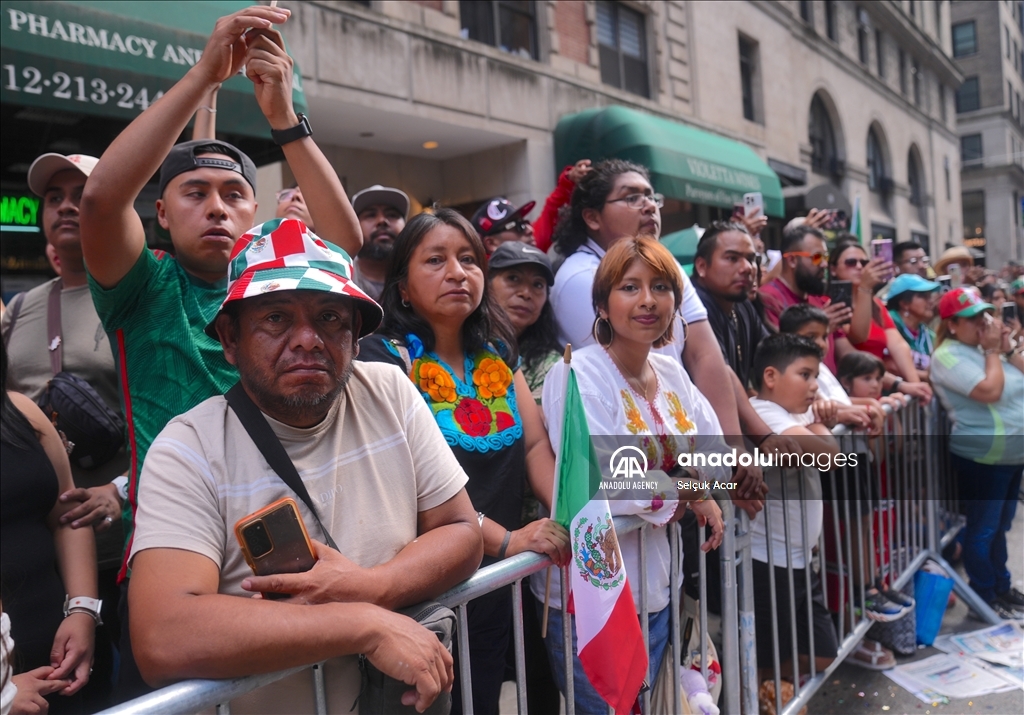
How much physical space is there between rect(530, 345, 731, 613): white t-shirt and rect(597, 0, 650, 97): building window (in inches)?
441

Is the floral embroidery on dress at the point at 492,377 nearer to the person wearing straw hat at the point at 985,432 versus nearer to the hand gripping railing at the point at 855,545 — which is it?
the hand gripping railing at the point at 855,545

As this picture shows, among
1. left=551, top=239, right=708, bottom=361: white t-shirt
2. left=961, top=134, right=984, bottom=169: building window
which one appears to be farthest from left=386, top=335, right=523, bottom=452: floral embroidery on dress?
left=961, top=134, right=984, bottom=169: building window

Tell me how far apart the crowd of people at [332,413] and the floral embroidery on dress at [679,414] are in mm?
13

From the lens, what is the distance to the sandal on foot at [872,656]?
3.88m

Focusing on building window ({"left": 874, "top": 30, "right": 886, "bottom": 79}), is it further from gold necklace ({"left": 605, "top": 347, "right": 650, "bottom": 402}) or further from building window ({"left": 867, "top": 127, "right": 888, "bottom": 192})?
gold necklace ({"left": 605, "top": 347, "right": 650, "bottom": 402})

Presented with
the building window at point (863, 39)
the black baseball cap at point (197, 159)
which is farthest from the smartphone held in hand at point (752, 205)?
the building window at point (863, 39)

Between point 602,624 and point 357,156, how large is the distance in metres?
9.34

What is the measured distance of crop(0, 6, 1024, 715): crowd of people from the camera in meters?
1.45

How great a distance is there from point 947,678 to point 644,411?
263 cm

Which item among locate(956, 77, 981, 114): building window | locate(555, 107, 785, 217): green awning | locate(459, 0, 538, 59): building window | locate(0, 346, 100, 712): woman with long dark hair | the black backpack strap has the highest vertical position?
locate(956, 77, 981, 114): building window

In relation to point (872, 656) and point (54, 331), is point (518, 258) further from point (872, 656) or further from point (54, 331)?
point (872, 656)

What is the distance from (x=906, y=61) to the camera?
2608 centimetres

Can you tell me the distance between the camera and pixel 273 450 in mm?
1561

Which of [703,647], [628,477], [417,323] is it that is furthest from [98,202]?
[703,647]
